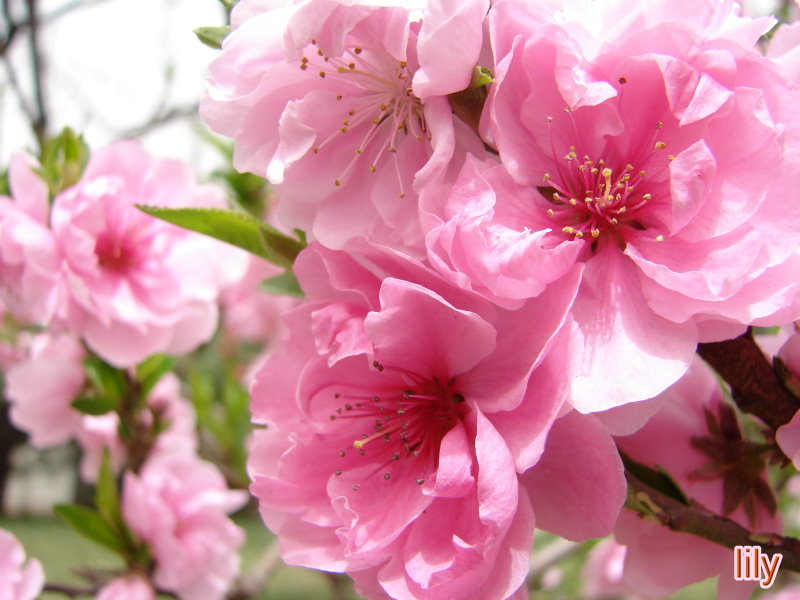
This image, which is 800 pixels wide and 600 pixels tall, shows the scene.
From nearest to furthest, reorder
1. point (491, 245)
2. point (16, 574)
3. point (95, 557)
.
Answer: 1. point (491, 245)
2. point (16, 574)
3. point (95, 557)

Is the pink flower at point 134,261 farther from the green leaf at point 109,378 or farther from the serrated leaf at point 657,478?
the serrated leaf at point 657,478

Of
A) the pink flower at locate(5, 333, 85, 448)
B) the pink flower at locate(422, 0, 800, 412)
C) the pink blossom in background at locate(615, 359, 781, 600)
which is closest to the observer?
the pink flower at locate(422, 0, 800, 412)

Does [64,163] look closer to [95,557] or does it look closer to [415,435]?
[415,435]

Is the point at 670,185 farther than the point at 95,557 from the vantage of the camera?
No

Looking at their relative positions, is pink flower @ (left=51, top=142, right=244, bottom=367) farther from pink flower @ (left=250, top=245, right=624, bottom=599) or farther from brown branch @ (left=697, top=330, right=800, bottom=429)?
brown branch @ (left=697, top=330, right=800, bottom=429)

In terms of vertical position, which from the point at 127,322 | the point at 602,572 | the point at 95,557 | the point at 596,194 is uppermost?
the point at 596,194

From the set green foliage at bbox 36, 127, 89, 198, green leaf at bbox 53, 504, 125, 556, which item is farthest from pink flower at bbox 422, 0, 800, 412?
green leaf at bbox 53, 504, 125, 556

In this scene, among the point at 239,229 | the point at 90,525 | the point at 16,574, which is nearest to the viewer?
the point at 239,229

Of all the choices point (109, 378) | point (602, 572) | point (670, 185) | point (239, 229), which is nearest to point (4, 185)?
point (109, 378)
